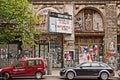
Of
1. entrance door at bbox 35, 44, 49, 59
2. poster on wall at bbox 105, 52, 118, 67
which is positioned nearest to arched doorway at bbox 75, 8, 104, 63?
poster on wall at bbox 105, 52, 118, 67

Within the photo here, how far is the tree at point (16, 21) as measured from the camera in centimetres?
2641

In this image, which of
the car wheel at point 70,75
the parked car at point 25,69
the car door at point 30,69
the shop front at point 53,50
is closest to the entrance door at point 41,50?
the shop front at point 53,50

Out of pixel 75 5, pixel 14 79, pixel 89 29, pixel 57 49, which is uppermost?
pixel 75 5

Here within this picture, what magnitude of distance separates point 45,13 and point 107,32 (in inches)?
278

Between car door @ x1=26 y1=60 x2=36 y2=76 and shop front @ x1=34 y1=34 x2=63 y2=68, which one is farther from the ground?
shop front @ x1=34 y1=34 x2=63 y2=68

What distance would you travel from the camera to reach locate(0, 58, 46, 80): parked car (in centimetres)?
2733

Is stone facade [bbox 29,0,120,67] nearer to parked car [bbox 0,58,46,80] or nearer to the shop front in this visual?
the shop front

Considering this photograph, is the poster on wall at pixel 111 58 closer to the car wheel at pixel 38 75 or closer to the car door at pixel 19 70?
the car wheel at pixel 38 75

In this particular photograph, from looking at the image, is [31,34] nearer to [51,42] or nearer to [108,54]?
[51,42]

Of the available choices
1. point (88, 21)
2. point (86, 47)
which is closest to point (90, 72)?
point (86, 47)

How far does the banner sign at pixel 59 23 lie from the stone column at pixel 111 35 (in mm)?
4147

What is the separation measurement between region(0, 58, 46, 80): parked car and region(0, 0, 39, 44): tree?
1822mm

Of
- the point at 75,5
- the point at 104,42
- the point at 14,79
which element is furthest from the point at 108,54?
the point at 14,79

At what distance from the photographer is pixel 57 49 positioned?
117 feet
